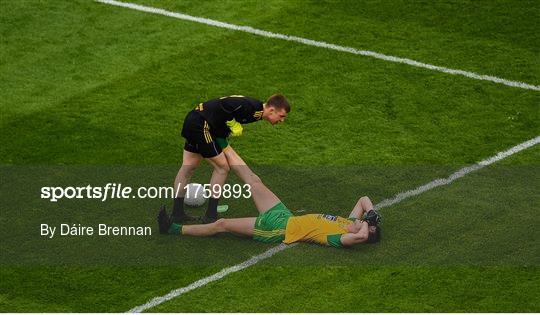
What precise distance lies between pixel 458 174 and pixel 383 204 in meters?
1.42

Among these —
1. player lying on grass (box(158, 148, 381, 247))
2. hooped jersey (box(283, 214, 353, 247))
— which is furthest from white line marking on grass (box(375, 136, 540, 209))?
hooped jersey (box(283, 214, 353, 247))

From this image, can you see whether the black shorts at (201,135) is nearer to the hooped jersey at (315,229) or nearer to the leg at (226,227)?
the leg at (226,227)

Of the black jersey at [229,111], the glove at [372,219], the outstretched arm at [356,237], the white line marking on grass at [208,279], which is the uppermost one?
the black jersey at [229,111]

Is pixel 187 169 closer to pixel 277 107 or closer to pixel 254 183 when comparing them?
pixel 254 183

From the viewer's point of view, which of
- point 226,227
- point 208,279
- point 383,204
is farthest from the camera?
point 383,204

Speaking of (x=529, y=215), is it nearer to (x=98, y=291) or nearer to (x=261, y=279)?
(x=261, y=279)

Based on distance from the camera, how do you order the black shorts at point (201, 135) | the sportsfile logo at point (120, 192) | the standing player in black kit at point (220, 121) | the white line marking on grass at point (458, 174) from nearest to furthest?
the standing player in black kit at point (220, 121) < the black shorts at point (201, 135) < the white line marking on grass at point (458, 174) < the sportsfile logo at point (120, 192)

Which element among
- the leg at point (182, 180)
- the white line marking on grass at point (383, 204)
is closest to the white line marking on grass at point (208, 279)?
the white line marking on grass at point (383, 204)

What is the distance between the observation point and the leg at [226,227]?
59.9ft

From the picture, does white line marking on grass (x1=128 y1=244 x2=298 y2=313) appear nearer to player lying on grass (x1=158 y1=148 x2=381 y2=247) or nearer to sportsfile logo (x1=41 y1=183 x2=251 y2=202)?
player lying on grass (x1=158 y1=148 x2=381 y2=247)

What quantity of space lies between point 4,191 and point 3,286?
8.54ft

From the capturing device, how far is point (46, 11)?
24641 mm

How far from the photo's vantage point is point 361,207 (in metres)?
18.4

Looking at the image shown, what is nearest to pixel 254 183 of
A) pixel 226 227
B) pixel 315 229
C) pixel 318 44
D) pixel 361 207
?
pixel 226 227
